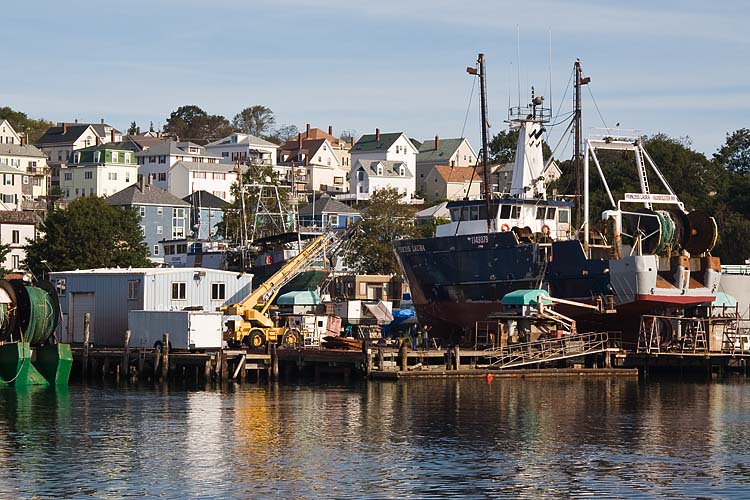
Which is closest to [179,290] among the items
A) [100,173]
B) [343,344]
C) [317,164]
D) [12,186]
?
[343,344]

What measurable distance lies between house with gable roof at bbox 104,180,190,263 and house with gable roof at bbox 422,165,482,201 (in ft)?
145

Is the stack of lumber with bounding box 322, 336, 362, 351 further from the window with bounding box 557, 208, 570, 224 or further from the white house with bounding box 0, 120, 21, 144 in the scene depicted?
the white house with bounding box 0, 120, 21, 144

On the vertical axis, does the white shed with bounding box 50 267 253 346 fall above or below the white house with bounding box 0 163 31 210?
below

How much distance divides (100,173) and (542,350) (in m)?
109

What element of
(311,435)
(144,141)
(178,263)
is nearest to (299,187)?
(144,141)

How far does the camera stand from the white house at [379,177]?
6786 inches

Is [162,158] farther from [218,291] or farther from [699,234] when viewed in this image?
[699,234]

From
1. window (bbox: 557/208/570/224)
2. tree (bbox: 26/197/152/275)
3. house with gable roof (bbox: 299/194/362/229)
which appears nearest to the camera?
window (bbox: 557/208/570/224)

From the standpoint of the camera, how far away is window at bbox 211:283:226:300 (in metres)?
66.7

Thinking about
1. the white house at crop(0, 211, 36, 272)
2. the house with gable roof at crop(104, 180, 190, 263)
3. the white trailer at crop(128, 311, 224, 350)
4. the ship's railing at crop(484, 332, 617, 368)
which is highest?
the house with gable roof at crop(104, 180, 190, 263)

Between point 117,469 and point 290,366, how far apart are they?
2555 cm

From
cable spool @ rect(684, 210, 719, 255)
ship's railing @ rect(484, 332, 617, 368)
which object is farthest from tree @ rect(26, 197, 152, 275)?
ship's railing @ rect(484, 332, 617, 368)

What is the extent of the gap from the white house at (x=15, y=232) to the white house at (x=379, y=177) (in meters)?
55.2

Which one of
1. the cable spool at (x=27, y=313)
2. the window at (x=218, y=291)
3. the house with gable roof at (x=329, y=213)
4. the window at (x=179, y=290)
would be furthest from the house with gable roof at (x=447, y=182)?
the cable spool at (x=27, y=313)
